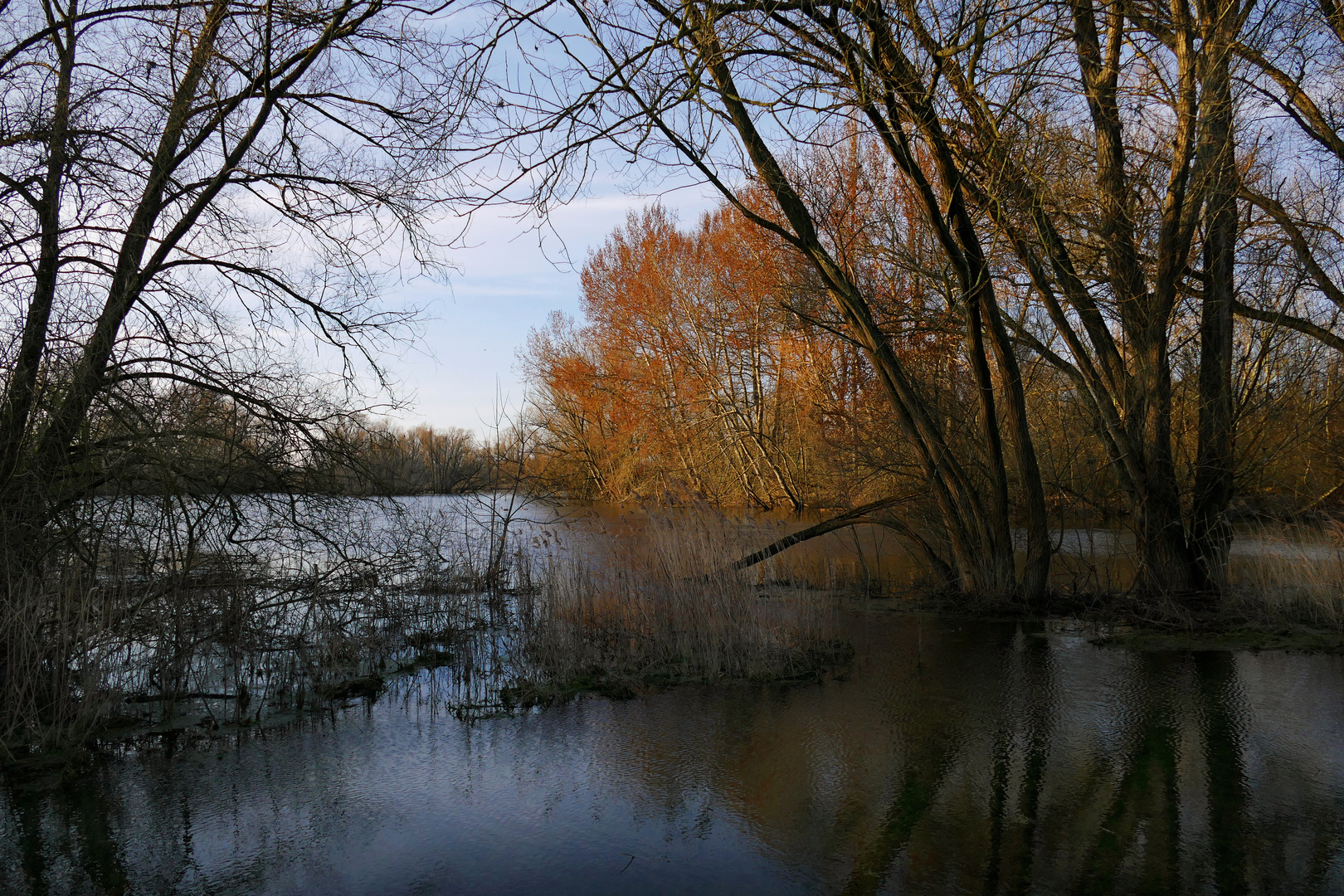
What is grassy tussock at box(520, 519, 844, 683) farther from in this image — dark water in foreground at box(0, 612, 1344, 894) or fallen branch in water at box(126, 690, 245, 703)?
fallen branch in water at box(126, 690, 245, 703)

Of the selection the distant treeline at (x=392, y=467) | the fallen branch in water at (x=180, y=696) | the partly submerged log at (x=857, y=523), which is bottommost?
the fallen branch in water at (x=180, y=696)

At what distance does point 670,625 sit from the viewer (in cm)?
758

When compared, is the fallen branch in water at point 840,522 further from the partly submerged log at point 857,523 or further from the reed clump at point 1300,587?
the reed clump at point 1300,587

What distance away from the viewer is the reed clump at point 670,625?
7.00m

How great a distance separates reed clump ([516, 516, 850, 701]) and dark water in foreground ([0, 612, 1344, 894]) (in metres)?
0.46

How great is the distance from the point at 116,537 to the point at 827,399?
1403cm

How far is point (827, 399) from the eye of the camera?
1794 centimetres

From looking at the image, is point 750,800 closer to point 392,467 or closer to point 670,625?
point 670,625

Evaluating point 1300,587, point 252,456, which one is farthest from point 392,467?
point 1300,587

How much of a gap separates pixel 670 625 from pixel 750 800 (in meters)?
3.10

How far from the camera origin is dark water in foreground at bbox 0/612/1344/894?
12.3ft

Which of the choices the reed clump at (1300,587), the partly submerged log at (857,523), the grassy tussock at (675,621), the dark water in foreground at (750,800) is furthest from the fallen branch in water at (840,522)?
the reed clump at (1300,587)

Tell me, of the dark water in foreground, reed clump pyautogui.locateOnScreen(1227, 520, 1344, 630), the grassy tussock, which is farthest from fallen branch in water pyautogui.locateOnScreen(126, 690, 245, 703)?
reed clump pyautogui.locateOnScreen(1227, 520, 1344, 630)

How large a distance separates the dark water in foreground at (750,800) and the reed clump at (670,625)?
46 cm
